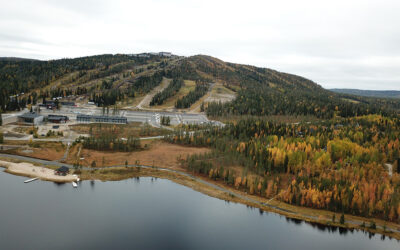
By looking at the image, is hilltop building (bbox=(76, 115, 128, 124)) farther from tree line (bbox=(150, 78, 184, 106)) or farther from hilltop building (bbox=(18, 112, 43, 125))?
tree line (bbox=(150, 78, 184, 106))

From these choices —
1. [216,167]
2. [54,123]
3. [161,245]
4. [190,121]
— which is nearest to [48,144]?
[54,123]

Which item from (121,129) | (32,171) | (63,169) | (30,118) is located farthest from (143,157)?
(30,118)

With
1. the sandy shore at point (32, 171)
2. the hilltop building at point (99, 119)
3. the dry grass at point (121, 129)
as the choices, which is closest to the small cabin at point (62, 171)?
the sandy shore at point (32, 171)

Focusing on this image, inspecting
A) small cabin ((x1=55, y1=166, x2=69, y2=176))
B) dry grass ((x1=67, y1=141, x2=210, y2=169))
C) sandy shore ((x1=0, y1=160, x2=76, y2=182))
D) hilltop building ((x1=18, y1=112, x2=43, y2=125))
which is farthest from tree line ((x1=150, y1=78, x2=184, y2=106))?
small cabin ((x1=55, y1=166, x2=69, y2=176))

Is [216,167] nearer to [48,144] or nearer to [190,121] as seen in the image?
[48,144]

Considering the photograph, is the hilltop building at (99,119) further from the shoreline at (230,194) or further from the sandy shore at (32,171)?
the shoreline at (230,194)

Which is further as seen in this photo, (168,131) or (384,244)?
(168,131)
